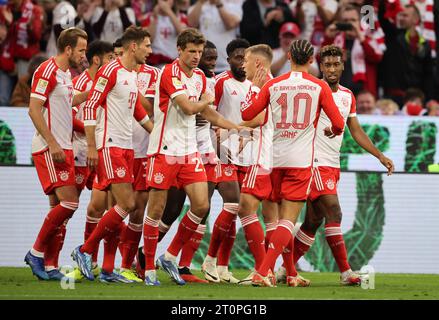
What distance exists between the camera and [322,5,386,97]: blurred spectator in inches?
706

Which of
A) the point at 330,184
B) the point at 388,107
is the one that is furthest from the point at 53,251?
the point at 388,107

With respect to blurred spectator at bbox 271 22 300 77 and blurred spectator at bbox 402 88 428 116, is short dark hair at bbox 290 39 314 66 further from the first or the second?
blurred spectator at bbox 402 88 428 116

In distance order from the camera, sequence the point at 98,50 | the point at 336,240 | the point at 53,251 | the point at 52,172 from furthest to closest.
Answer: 1. the point at 98,50
2. the point at 53,251
3. the point at 336,240
4. the point at 52,172

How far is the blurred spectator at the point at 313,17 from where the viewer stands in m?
18.2

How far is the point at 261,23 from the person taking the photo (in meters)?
17.9

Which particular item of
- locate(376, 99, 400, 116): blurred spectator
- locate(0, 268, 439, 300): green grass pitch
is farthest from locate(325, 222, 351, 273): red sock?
locate(376, 99, 400, 116): blurred spectator

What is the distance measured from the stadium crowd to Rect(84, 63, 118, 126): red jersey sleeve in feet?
15.1

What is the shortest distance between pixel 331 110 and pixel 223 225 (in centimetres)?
Result: 231

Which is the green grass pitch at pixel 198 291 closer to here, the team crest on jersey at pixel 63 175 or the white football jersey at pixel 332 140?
the team crest on jersey at pixel 63 175

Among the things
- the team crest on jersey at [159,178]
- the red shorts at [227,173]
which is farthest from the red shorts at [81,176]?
the team crest on jersey at [159,178]

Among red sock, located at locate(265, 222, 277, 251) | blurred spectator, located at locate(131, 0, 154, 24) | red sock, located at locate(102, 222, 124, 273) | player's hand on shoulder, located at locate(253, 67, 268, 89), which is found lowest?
red sock, located at locate(102, 222, 124, 273)

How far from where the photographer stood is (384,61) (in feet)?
61.0

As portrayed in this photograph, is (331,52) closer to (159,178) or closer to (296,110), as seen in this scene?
(296,110)

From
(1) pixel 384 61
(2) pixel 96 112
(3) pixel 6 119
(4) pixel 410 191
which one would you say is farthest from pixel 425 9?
(2) pixel 96 112
